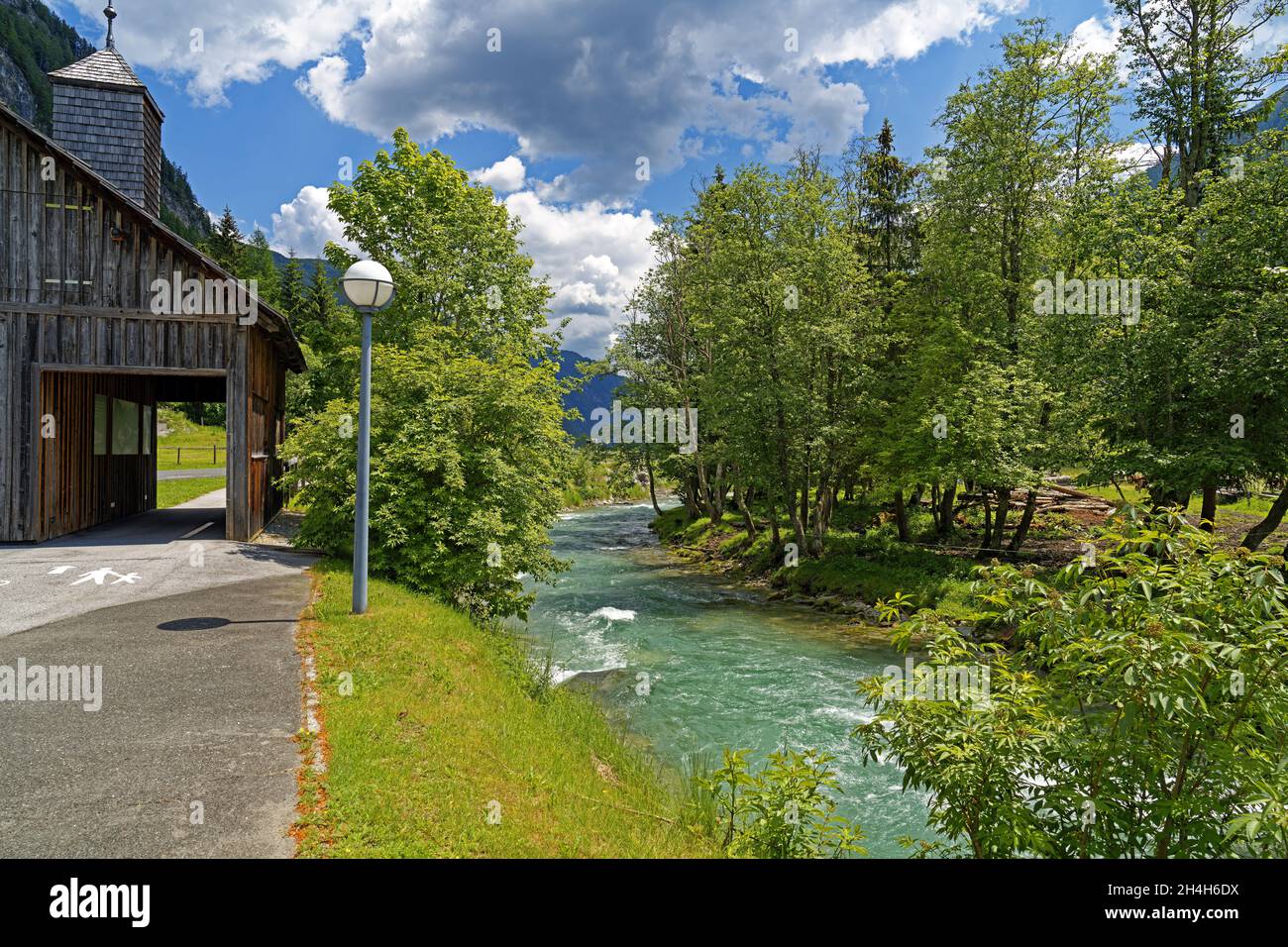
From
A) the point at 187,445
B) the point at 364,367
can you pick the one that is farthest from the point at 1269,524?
the point at 187,445

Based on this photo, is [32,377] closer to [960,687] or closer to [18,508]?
[18,508]

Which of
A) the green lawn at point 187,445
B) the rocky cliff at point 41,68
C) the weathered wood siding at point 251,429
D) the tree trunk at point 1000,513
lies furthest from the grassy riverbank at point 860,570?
the rocky cliff at point 41,68

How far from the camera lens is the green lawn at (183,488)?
86.2 ft

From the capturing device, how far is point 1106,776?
4.09m

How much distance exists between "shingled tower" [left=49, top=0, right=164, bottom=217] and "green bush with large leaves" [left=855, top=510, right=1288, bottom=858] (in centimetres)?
2481

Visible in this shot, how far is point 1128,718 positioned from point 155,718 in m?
7.76

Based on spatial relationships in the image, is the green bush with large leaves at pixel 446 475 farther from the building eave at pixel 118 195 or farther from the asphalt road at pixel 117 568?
the building eave at pixel 118 195

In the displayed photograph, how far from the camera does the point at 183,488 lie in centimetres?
3045

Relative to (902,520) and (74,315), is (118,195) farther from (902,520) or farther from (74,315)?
(902,520)

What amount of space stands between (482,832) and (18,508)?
638 inches

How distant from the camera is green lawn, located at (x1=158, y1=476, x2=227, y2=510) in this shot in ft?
86.2

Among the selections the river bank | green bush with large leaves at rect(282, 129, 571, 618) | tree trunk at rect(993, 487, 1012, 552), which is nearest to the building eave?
green bush with large leaves at rect(282, 129, 571, 618)

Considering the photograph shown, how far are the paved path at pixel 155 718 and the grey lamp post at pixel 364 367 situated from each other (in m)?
1.14

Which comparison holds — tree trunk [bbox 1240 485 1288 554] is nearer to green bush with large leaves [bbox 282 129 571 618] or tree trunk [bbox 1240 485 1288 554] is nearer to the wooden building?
green bush with large leaves [bbox 282 129 571 618]
